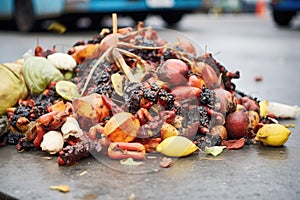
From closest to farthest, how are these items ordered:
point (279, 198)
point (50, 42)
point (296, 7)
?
point (279, 198)
point (50, 42)
point (296, 7)

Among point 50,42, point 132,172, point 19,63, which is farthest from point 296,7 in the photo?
point 132,172

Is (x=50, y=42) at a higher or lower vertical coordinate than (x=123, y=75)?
lower

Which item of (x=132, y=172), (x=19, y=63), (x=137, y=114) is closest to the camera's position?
(x=132, y=172)

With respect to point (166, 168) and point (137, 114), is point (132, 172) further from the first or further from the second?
point (137, 114)

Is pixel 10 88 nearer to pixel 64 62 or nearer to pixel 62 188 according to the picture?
pixel 64 62

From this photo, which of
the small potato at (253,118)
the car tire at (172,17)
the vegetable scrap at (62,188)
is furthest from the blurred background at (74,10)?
the vegetable scrap at (62,188)

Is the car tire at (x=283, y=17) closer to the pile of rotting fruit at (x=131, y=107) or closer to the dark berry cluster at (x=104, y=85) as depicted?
the pile of rotting fruit at (x=131, y=107)

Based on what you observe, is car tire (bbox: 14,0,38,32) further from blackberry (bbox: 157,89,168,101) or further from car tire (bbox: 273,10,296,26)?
blackberry (bbox: 157,89,168,101)
